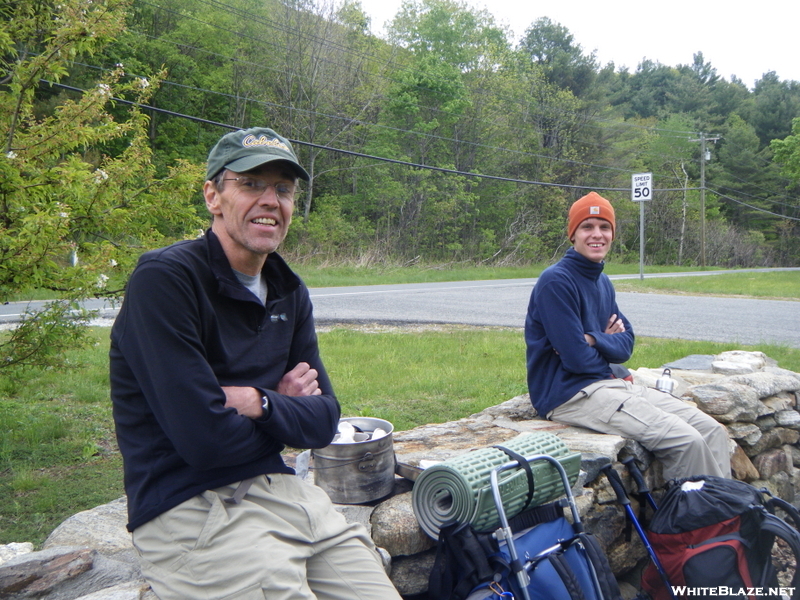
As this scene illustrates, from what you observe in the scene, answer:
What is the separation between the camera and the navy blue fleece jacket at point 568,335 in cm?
394

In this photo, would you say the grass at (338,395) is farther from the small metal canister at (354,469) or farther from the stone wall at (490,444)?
the small metal canister at (354,469)

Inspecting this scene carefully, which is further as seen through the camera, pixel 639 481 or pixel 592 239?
pixel 592 239

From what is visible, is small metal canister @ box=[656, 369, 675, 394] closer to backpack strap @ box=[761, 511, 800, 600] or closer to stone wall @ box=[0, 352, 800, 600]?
stone wall @ box=[0, 352, 800, 600]

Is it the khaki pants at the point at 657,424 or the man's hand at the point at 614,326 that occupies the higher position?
the man's hand at the point at 614,326

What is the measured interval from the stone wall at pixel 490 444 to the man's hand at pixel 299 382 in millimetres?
781

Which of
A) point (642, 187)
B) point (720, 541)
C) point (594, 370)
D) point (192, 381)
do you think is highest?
point (642, 187)

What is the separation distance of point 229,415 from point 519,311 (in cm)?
1149

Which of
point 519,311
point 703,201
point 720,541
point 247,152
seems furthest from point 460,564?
point 703,201

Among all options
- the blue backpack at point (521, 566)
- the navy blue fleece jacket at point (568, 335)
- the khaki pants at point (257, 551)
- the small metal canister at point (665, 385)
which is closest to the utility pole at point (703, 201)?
the small metal canister at point (665, 385)

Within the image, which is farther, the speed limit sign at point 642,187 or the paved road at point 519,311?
the speed limit sign at point 642,187

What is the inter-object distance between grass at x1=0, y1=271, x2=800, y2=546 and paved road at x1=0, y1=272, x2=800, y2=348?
1.39 meters

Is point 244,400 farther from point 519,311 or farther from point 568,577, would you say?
point 519,311

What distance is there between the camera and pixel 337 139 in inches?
1147

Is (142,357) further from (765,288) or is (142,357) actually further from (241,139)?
(765,288)
